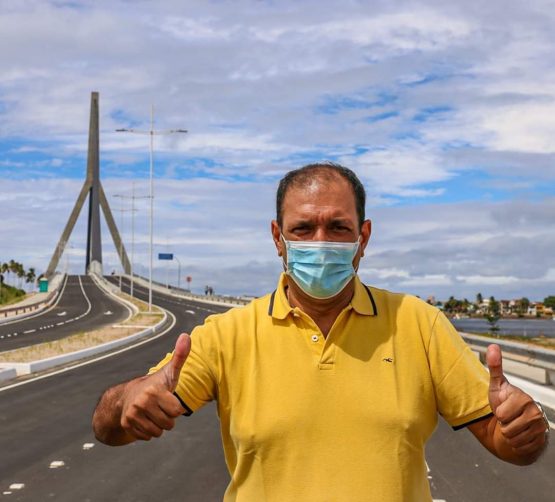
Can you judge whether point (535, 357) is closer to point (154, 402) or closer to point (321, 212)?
point (321, 212)

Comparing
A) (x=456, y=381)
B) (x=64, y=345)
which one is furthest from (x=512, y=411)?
(x=64, y=345)

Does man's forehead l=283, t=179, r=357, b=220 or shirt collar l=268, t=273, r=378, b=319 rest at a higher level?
man's forehead l=283, t=179, r=357, b=220

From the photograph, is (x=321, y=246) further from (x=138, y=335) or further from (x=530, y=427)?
(x=138, y=335)

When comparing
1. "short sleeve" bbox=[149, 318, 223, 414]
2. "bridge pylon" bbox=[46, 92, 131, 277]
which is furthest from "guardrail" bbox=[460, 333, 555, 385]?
"bridge pylon" bbox=[46, 92, 131, 277]

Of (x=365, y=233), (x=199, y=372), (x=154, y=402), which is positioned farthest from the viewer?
(x=365, y=233)

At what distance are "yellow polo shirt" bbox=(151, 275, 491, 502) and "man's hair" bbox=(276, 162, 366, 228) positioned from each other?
394 mm

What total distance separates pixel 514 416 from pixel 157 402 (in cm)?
117

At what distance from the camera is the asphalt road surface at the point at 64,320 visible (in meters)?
34.7

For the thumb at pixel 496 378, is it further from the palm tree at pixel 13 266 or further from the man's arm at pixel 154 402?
the palm tree at pixel 13 266

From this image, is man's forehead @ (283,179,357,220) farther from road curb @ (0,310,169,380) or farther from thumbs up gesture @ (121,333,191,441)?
road curb @ (0,310,169,380)

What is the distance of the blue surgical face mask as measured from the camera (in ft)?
10.1

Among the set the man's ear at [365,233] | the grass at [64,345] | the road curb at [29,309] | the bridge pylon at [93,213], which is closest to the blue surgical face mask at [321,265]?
the man's ear at [365,233]

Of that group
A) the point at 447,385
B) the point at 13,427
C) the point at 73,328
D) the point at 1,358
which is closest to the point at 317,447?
the point at 447,385

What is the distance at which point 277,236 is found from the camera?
134 inches
